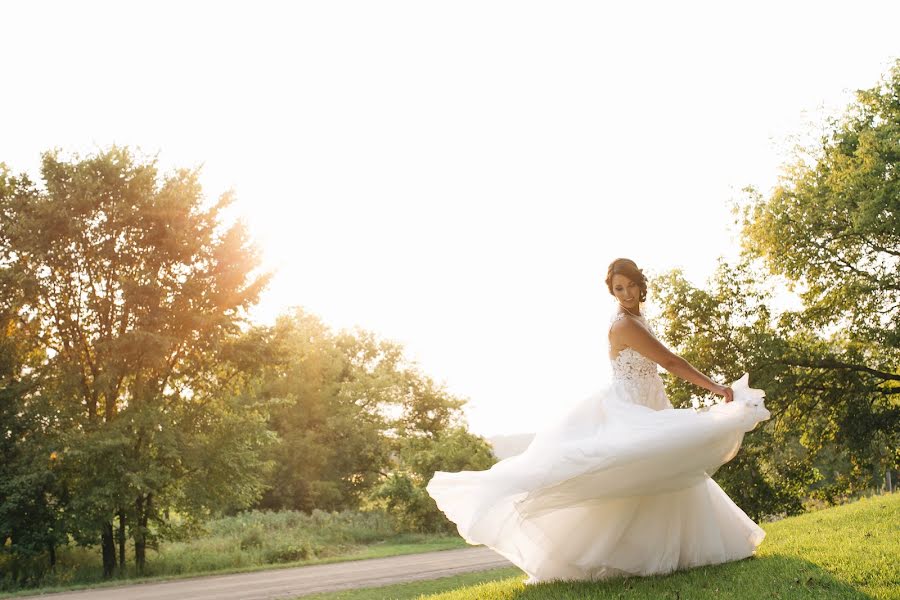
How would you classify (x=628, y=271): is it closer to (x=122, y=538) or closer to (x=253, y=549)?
(x=253, y=549)

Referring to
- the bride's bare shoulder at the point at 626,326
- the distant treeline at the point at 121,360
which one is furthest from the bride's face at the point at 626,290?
the distant treeline at the point at 121,360

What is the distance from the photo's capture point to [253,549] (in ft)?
81.0

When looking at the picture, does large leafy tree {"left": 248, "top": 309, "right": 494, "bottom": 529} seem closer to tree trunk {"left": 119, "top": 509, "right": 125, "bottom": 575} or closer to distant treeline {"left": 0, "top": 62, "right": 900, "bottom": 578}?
distant treeline {"left": 0, "top": 62, "right": 900, "bottom": 578}

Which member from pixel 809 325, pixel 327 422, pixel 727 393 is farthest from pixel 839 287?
pixel 327 422

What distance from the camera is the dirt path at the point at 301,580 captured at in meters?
16.1

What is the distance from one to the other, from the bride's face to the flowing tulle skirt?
743 millimetres

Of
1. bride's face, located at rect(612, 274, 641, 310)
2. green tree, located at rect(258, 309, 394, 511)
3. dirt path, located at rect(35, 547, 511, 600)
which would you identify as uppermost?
green tree, located at rect(258, 309, 394, 511)

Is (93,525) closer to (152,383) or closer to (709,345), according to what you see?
(152,383)

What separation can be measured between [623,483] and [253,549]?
21120 millimetres

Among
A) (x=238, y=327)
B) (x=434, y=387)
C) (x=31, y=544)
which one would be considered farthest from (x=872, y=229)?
(x=434, y=387)

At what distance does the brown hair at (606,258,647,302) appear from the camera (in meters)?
6.73

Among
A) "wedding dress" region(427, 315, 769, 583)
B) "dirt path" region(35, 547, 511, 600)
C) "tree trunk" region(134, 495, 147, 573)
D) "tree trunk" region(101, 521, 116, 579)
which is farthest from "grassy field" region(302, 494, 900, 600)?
"tree trunk" region(101, 521, 116, 579)

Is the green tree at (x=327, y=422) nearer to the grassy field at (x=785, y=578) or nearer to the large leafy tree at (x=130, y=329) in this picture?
the large leafy tree at (x=130, y=329)

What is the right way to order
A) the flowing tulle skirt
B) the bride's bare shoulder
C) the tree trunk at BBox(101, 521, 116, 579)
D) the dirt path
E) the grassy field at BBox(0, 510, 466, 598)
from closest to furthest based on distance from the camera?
the flowing tulle skirt, the bride's bare shoulder, the dirt path, the grassy field at BBox(0, 510, 466, 598), the tree trunk at BBox(101, 521, 116, 579)
